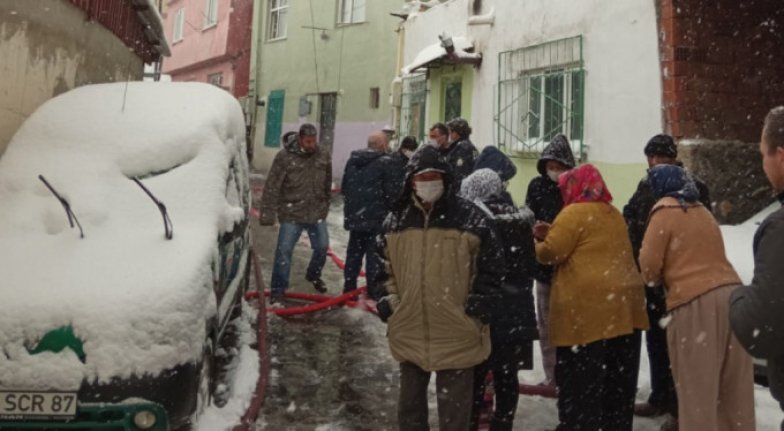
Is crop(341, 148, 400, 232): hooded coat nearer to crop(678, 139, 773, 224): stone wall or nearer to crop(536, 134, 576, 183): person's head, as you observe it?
crop(536, 134, 576, 183): person's head

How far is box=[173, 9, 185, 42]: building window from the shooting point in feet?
93.8

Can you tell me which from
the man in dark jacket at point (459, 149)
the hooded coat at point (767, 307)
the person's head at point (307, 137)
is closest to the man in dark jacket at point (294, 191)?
the person's head at point (307, 137)

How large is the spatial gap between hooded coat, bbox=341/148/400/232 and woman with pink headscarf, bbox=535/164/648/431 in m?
3.22

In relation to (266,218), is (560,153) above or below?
above

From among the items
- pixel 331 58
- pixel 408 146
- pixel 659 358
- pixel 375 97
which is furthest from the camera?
pixel 331 58

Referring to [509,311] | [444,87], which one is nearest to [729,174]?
[509,311]

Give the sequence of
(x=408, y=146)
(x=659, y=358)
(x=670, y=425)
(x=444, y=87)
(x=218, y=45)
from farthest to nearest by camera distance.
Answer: (x=218, y=45), (x=444, y=87), (x=408, y=146), (x=659, y=358), (x=670, y=425)

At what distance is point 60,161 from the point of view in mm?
4070

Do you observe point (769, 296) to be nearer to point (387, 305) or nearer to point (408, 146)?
point (387, 305)

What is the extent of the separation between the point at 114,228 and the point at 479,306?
2.13 m

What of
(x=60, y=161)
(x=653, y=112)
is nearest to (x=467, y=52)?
(x=653, y=112)

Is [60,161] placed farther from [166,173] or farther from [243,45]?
[243,45]

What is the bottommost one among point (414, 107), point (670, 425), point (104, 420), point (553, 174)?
point (670, 425)

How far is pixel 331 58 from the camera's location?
18984 millimetres
